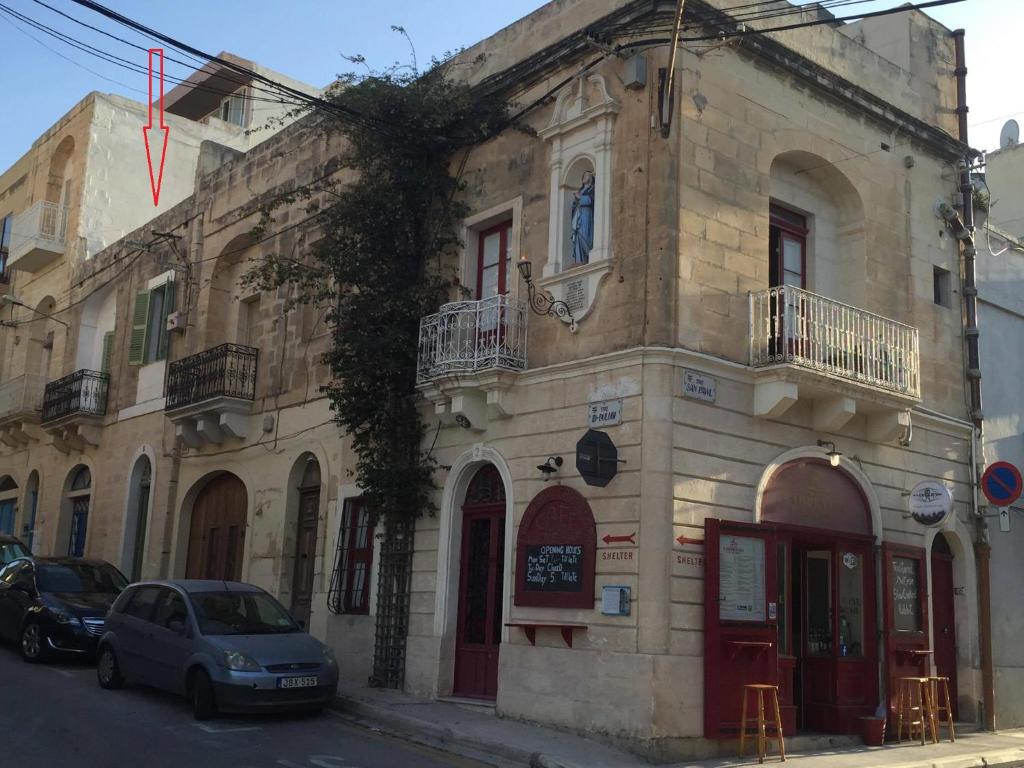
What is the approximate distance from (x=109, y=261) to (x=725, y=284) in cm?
1775

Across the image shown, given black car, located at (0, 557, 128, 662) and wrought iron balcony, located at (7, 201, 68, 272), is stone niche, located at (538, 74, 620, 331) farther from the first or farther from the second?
wrought iron balcony, located at (7, 201, 68, 272)

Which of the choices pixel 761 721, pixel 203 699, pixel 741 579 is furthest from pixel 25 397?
pixel 761 721

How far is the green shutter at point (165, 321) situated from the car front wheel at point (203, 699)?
39.0 ft

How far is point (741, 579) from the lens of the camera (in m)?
11.9

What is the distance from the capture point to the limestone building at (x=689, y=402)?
11664 millimetres

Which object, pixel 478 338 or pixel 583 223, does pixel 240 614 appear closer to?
pixel 478 338

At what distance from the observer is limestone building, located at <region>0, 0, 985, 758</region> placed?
11.7 metres

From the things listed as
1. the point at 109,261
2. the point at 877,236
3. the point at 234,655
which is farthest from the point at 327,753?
the point at 109,261

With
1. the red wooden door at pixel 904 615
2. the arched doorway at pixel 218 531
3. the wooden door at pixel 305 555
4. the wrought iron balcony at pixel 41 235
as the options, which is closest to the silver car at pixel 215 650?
the wooden door at pixel 305 555

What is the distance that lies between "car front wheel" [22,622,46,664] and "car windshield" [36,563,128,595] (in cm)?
70

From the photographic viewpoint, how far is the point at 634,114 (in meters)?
Result: 12.7

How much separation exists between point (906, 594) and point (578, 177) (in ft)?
22.4

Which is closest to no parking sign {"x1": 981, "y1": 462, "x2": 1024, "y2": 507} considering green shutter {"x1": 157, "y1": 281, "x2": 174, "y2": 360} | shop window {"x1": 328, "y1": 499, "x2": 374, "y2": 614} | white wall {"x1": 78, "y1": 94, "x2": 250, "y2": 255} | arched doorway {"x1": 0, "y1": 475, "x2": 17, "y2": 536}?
shop window {"x1": 328, "y1": 499, "x2": 374, "y2": 614}

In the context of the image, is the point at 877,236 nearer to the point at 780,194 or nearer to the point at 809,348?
the point at 780,194
